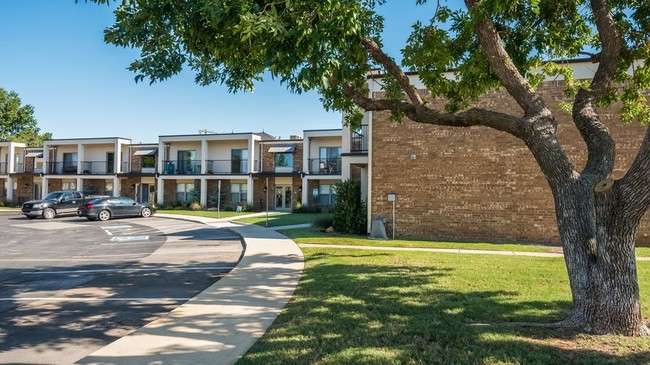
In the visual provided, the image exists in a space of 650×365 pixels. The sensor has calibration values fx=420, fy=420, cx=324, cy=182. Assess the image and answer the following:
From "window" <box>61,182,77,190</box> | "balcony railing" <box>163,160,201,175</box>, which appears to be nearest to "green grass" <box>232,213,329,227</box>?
"balcony railing" <box>163,160,201,175</box>

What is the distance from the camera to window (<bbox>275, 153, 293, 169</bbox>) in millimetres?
34688

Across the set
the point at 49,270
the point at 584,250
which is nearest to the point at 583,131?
the point at 584,250

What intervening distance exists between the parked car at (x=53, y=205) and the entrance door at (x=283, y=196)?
46.2 feet

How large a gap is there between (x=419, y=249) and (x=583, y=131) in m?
7.19

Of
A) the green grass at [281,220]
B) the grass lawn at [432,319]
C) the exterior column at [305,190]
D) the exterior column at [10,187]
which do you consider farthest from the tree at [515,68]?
the exterior column at [10,187]

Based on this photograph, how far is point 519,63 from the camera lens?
313 inches

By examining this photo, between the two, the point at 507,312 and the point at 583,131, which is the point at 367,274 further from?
the point at 583,131

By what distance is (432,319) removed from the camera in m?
5.57

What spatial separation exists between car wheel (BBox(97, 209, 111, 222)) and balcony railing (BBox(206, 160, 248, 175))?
10483mm

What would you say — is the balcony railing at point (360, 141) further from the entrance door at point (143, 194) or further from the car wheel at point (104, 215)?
the entrance door at point (143, 194)

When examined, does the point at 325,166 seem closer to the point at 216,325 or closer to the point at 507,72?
the point at 507,72

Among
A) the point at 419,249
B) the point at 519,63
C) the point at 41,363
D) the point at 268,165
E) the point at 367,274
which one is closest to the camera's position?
the point at 41,363

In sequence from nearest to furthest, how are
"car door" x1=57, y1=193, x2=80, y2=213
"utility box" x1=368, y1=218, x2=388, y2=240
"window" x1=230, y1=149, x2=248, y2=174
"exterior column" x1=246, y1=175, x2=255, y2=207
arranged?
"utility box" x1=368, y1=218, x2=388, y2=240 → "car door" x1=57, y1=193, x2=80, y2=213 → "exterior column" x1=246, y1=175, x2=255, y2=207 → "window" x1=230, y1=149, x2=248, y2=174

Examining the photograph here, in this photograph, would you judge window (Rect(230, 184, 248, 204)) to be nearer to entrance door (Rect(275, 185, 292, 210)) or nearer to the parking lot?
entrance door (Rect(275, 185, 292, 210))
